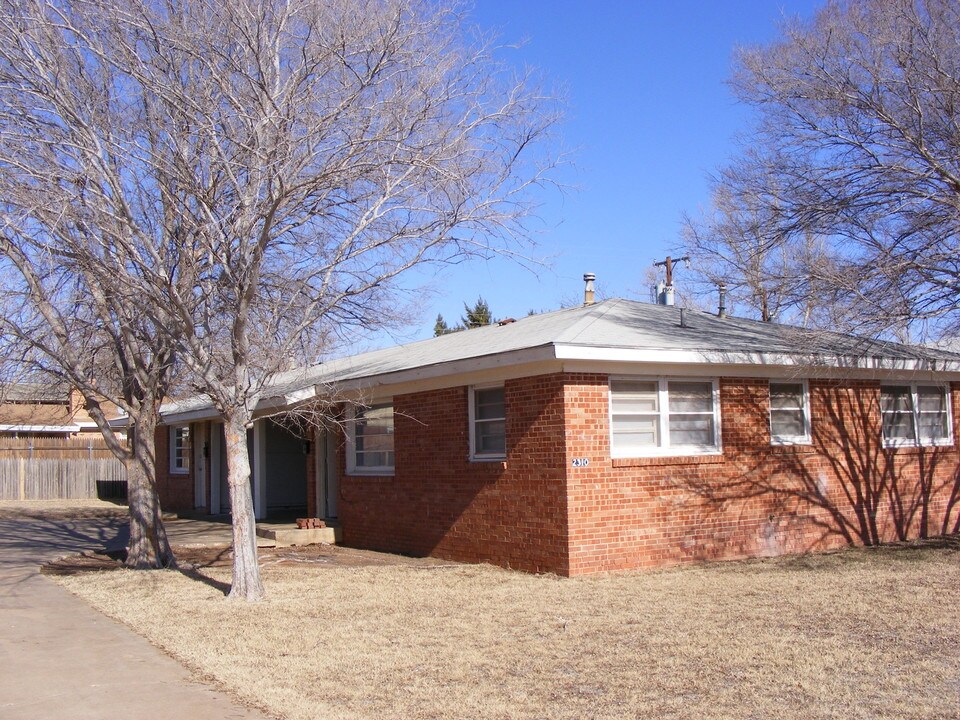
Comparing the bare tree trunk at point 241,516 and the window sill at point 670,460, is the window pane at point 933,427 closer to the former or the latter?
the window sill at point 670,460

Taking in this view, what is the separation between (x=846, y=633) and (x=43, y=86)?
9.49 metres

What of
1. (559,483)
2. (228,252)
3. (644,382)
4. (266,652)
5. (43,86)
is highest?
(43,86)

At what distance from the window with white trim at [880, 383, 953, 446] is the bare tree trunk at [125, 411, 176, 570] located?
36.9 feet

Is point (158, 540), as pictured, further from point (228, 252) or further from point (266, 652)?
point (266, 652)

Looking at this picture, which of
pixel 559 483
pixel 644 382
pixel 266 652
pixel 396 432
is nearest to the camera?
pixel 266 652

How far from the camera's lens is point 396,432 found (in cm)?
1527

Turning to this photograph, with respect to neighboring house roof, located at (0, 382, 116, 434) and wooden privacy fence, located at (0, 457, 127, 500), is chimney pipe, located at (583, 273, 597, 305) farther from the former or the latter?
wooden privacy fence, located at (0, 457, 127, 500)

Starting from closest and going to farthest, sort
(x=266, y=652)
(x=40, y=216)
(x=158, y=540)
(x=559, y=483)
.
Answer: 1. (x=266, y=652)
2. (x=40, y=216)
3. (x=559, y=483)
4. (x=158, y=540)

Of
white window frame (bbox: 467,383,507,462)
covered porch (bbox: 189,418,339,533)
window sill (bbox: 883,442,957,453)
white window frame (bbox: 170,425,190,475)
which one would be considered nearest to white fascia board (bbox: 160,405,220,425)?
covered porch (bbox: 189,418,339,533)

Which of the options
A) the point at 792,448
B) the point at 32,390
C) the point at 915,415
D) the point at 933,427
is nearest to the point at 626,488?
the point at 792,448

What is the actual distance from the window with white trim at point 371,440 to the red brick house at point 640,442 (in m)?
0.04

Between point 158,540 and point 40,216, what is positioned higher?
point 40,216

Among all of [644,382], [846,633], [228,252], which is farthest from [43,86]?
[846,633]

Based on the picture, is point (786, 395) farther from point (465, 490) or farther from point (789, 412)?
point (465, 490)
